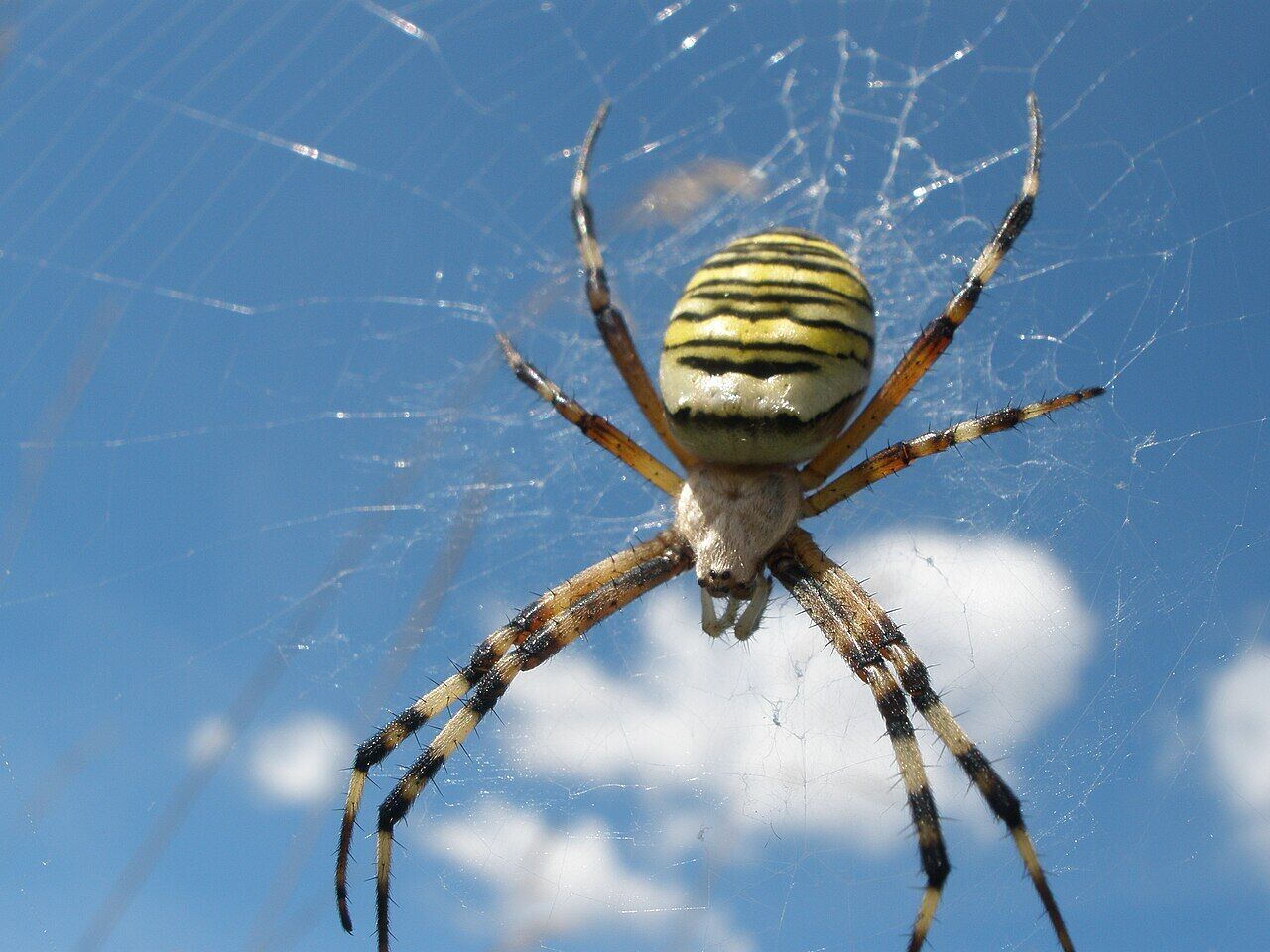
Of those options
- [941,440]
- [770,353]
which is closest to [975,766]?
[941,440]

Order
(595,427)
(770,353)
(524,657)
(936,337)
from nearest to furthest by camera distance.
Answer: (770,353), (936,337), (524,657), (595,427)

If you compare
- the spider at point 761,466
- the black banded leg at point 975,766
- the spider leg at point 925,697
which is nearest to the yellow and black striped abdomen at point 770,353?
the spider at point 761,466

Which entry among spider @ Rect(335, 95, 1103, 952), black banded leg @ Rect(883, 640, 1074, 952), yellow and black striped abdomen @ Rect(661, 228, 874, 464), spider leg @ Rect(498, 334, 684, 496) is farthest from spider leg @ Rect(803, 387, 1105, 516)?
spider leg @ Rect(498, 334, 684, 496)

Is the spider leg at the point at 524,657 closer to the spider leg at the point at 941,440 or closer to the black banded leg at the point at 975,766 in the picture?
the spider leg at the point at 941,440

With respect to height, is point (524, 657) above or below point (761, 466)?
below

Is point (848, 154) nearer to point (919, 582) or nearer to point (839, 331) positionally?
point (919, 582)

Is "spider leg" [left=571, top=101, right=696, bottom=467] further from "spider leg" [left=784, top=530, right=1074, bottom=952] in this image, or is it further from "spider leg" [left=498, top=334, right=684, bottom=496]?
"spider leg" [left=784, top=530, right=1074, bottom=952]

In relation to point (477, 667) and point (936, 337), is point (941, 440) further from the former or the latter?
point (477, 667)
